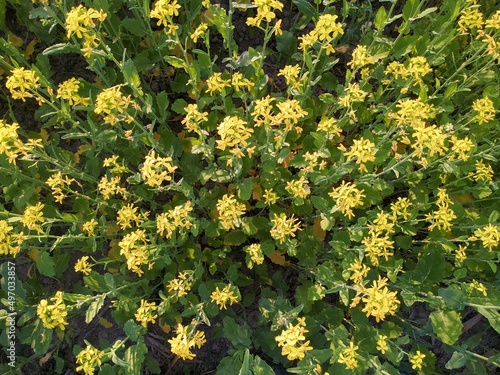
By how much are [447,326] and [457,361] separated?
228 mm

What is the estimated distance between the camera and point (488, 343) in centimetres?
401

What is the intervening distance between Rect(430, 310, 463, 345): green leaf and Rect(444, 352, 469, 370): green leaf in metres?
0.12

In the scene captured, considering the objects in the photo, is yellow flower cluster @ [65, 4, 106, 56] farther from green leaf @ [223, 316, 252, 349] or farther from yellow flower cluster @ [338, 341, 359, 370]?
yellow flower cluster @ [338, 341, 359, 370]

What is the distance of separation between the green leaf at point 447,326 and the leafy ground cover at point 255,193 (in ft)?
0.05

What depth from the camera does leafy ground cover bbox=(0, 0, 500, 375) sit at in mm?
2598

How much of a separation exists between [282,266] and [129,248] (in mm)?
1601

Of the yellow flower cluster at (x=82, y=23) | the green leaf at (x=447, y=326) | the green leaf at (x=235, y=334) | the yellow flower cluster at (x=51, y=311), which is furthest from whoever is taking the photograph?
the green leaf at (x=235, y=334)

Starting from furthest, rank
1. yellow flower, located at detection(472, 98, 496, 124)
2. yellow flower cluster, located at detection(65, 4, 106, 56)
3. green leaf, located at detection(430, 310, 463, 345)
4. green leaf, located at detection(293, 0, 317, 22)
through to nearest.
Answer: green leaf, located at detection(293, 0, 317, 22)
yellow flower, located at detection(472, 98, 496, 124)
green leaf, located at detection(430, 310, 463, 345)
yellow flower cluster, located at detection(65, 4, 106, 56)

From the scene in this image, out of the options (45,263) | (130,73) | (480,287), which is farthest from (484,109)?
(45,263)

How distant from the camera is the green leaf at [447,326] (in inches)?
105

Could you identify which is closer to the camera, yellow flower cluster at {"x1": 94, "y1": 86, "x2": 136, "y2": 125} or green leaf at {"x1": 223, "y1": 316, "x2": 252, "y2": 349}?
yellow flower cluster at {"x1": 94, "y1": 86, "x2": 136, "y2": 125}

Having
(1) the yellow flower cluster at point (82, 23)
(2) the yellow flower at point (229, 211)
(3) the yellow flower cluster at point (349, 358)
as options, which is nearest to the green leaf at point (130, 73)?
(1) the yellow flower cluster at point (82, 23)

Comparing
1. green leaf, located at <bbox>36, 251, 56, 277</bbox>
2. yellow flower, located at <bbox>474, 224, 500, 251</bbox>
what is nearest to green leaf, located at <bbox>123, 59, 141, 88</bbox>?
green leaf, located at <bbox>36, 251, 56, 277</bbox>

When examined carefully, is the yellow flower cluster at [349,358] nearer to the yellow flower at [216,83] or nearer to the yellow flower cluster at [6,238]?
the yellow flower at [216,83]
